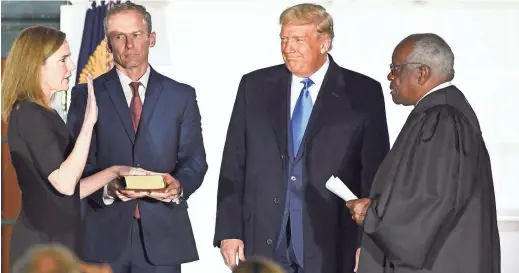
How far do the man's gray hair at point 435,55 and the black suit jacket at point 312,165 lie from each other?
11.8 inches

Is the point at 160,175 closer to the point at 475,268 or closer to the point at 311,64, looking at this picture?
the point at 311,64

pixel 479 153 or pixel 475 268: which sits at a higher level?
pixel 479 153

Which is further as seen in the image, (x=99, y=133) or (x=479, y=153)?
(x=99, y=133)

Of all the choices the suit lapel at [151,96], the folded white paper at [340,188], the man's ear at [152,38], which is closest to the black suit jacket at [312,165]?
the folded white paper at [340,188]

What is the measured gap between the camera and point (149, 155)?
399 centimetres

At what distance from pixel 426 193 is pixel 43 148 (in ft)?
5.37

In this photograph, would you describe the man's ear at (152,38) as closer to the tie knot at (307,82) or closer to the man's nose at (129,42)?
the man's nose at (129,42)

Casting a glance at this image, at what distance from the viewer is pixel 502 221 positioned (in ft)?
13.1

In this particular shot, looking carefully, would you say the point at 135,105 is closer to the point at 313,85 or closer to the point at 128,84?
the point at 128,84

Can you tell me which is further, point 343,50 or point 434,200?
point 343,50

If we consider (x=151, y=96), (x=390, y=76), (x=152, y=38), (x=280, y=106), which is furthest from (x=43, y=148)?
(x=390, y=76)

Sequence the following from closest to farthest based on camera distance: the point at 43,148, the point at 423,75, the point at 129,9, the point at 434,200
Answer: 1. the point at 434,200
2. the point at 423,75
3. the point at 43,148
4. the point at 129,9

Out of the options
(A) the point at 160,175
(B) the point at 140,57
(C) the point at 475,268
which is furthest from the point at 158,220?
(C) the point at 475,268

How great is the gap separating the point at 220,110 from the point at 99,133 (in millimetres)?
551
